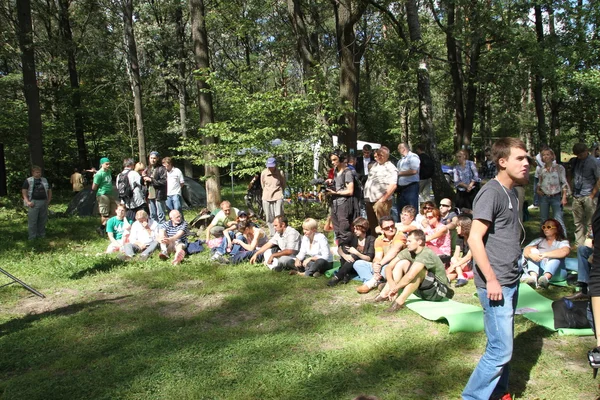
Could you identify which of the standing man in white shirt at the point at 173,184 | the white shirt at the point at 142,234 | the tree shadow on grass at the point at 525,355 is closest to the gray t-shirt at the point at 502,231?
the tree shadow on grass at the point at 525,355

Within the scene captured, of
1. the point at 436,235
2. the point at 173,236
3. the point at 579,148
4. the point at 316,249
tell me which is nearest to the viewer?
the point at 436,235

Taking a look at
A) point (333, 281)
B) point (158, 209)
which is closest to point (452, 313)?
point (333, 281)

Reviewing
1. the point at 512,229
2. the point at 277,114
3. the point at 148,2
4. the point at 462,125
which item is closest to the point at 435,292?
the point at 512,229

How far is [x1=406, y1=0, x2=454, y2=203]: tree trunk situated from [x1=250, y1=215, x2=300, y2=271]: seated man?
4908 millimetres

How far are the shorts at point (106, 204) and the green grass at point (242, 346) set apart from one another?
3.68 metres

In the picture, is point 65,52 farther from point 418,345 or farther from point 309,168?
point 418,345

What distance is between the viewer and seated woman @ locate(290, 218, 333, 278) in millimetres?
6961

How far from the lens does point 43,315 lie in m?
5.86

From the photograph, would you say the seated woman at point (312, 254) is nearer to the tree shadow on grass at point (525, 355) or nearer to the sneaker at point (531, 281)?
the sneaker at point (531, 281)

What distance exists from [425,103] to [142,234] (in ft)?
21.8

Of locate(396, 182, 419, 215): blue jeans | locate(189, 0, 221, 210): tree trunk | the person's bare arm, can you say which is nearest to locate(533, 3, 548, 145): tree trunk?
locate(396, 182, 419, 215): blue jeans

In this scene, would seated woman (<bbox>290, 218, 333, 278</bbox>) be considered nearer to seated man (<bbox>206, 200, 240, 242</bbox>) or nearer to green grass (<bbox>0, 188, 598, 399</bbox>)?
green grass (<bbox>0, 188, 598, 399</bbox>)

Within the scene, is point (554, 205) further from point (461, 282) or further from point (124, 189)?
point (124, 189)

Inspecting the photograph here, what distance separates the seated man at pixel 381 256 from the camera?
6004 millimetres
